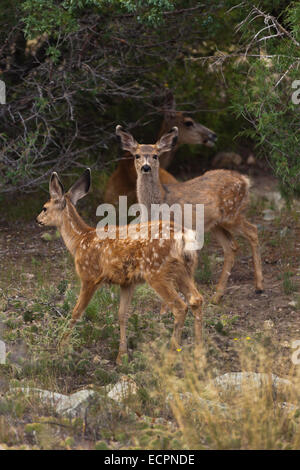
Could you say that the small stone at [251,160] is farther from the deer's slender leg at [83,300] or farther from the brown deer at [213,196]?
the deer's slender leg at [83,300]

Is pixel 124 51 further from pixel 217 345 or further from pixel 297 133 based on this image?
pixel 217 345

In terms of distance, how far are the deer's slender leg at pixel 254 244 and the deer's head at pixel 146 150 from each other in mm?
1193

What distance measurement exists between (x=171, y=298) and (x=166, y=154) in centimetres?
511

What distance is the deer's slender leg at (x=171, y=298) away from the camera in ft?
22.7

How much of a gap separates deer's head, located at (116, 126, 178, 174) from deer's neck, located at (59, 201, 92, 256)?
1380 millimetres

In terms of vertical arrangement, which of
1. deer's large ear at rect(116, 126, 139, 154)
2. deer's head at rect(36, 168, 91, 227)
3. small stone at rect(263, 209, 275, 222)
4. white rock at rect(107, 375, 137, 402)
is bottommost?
white rock at rect(107, 375, 137, 402)

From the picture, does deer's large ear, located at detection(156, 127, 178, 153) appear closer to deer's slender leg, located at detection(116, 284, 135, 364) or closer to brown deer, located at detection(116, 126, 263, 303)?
brown deer, located at detection(116, 126, 263, 303)

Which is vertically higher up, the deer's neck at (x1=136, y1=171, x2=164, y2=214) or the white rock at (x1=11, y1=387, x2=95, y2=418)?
the deer's neck at (x1=136, y1=171, x2=164, y2=214)

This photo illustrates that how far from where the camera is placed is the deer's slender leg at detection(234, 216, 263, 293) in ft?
28.9

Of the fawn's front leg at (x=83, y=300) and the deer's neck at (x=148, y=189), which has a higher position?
the deer's neck at (x=148, y=189)

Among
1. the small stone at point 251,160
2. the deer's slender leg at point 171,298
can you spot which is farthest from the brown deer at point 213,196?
the small stone at point 251,160

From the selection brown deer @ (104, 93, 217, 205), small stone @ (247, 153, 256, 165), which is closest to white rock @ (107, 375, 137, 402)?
brown deer @ (104, 93, 217, 205)

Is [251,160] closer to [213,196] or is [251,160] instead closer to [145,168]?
[213,196]

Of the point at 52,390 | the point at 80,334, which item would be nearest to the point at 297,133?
the point at 80,334
